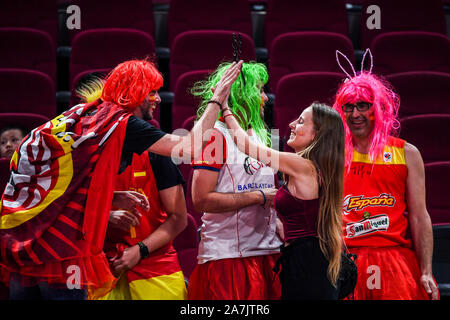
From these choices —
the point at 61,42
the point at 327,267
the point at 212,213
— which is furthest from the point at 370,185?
the point at 61,42

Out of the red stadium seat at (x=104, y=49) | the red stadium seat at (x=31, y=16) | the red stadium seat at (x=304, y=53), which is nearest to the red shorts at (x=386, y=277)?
the red stadium seat at (x=304, y=53)

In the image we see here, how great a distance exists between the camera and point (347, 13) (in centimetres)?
405

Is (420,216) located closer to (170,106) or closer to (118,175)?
(118,175)

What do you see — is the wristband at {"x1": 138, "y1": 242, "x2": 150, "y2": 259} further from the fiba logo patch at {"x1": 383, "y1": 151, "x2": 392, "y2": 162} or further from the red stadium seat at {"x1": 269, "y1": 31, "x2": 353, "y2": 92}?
the red stadium seat at {"x1": 269, "y1": 31, "x2": 353, "y2": 92}

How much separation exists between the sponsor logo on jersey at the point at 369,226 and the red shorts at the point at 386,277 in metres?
0.07

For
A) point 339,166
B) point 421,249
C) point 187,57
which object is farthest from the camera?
point 187,57

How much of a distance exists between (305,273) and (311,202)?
22 centimetres

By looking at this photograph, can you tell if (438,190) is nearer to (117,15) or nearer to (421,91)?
(421,91)

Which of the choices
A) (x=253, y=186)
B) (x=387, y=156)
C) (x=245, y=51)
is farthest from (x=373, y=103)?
(x=245, y=51)

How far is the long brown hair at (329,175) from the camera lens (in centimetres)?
167

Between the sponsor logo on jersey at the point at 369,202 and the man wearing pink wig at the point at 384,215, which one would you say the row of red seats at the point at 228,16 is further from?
the sponsor logo on jersey at the point at 369,202

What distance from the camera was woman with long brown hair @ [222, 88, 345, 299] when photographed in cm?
165

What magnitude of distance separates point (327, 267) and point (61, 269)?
30.1 inches

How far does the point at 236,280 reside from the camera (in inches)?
69.1
